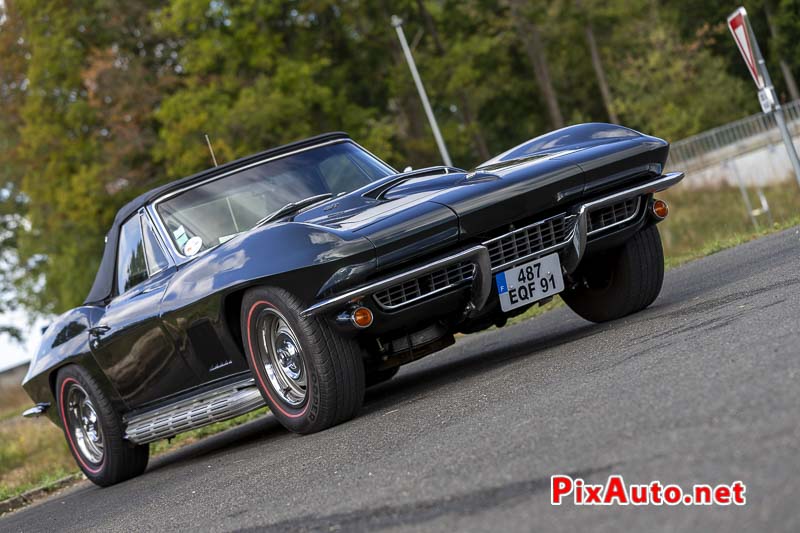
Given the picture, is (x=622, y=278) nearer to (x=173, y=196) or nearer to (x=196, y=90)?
(x=173, y=196)

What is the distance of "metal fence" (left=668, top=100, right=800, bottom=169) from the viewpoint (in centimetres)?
3600

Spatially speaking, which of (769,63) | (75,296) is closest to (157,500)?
(75,296)

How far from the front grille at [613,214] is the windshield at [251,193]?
166 cm

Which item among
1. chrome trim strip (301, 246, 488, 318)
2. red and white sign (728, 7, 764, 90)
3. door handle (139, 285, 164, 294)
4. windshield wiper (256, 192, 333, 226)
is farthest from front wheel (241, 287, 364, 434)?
red and white sign (728, 7, 764, 90)

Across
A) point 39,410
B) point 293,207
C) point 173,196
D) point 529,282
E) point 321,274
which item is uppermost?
point 173,196

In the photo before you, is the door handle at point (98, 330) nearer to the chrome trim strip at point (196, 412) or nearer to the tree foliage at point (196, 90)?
the chrome trim strip at point (196, 412)

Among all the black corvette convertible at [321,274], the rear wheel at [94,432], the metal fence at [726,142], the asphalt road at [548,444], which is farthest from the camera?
the metal fence at [726,142]

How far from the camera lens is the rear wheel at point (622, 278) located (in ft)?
23.5

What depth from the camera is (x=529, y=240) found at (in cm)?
632

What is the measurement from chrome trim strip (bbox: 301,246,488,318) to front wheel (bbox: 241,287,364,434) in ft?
0.44

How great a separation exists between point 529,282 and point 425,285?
0.61 m

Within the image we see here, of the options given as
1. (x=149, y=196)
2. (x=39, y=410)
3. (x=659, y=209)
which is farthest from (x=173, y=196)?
(x=659, y=209)

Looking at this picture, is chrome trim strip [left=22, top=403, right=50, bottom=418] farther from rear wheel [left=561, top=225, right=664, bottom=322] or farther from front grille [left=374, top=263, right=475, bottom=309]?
rear wheel [left=561, top=225, right=664, bottom=322]

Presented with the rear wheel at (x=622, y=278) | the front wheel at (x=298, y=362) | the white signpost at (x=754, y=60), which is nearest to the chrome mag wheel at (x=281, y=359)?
the front wheel at (x=298, y=362)
